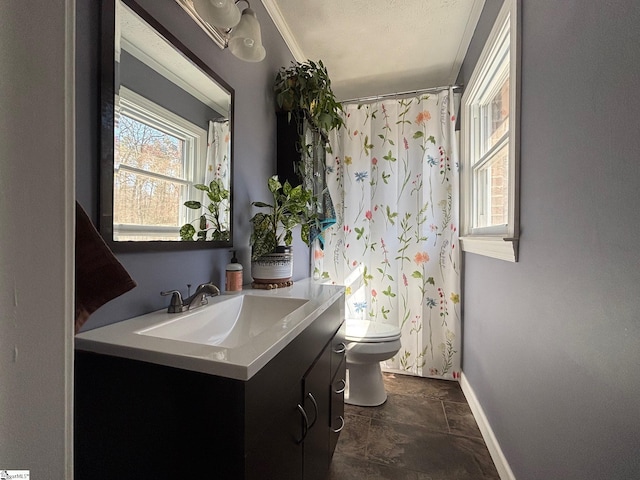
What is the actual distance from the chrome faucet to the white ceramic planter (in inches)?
13.8

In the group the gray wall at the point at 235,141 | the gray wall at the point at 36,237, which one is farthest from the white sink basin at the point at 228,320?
the gray wall at the point at 36,237

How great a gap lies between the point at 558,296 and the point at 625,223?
12.7 inches

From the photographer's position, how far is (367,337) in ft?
5.57

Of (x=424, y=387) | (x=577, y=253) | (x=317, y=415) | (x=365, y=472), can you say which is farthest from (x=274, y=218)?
(x=424, y=387)

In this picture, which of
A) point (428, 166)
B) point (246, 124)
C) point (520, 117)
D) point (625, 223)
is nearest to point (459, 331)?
point (428, 166)

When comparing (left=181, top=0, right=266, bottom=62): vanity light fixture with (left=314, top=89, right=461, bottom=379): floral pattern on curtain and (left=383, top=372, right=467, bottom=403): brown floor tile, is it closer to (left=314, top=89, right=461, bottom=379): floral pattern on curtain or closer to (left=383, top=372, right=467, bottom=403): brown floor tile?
(left=314, top=89, right=461, bottom=379): floral pattern on curtain

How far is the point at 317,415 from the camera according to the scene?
918mm

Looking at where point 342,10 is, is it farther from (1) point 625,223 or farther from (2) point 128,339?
(2) point 128,339

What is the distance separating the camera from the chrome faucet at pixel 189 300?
89cm

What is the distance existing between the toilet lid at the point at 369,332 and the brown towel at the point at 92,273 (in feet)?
4.34

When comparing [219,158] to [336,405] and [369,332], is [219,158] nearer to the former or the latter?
[336,405]

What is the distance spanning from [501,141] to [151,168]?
1541 millimetres

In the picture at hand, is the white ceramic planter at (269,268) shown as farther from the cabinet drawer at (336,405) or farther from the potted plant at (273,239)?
the cabinet drawer at (336,405)

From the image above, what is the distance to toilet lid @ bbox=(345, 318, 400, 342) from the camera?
1697 millimetres
